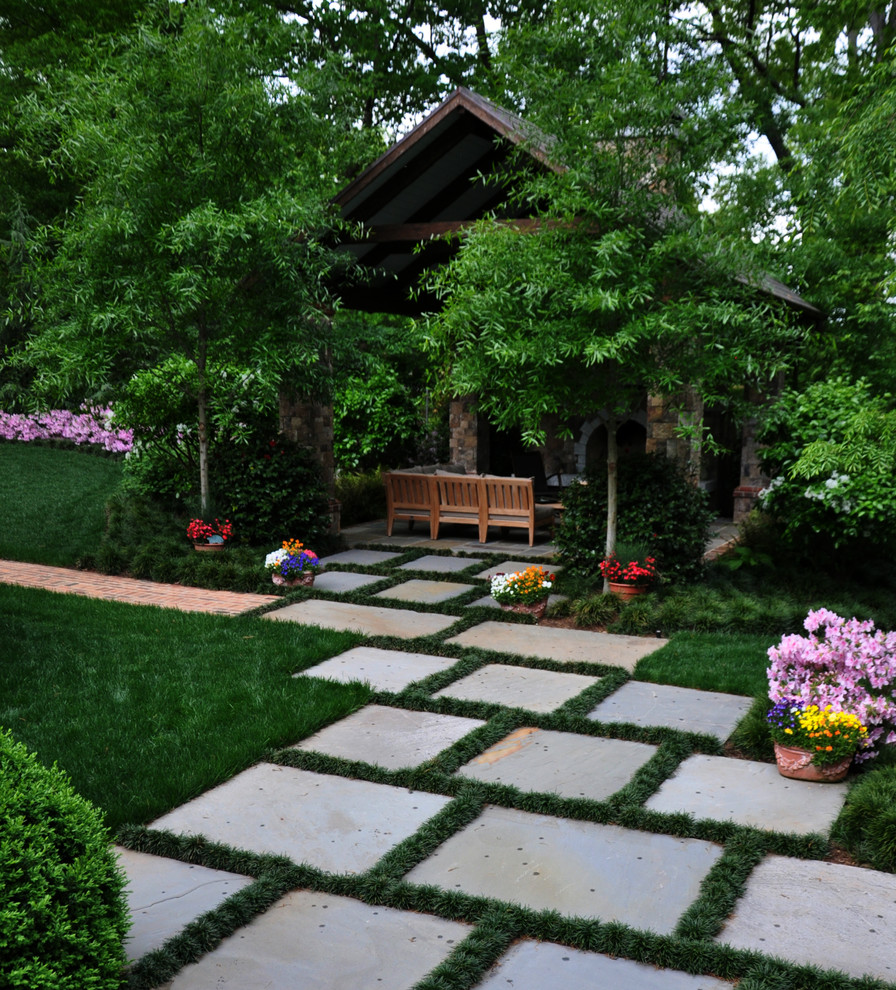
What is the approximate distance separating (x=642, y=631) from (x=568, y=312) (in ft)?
9.53

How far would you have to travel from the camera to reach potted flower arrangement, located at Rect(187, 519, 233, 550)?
10625mm

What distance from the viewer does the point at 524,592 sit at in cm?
857

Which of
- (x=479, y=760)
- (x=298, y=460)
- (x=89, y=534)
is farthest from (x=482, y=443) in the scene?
(x=479, y=760)

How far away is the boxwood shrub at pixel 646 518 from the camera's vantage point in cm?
934

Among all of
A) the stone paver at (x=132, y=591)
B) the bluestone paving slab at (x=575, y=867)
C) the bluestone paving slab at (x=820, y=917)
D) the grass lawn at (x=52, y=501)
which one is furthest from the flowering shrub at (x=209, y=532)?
the bluestone paving slab at (x=820, y=917)

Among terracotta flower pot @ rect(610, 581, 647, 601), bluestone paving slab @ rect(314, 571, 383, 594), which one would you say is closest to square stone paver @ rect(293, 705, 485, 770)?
terracotta flower pot @ rect(610, 581, 647, 601)

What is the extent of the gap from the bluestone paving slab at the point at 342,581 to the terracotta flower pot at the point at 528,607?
5.90 feet

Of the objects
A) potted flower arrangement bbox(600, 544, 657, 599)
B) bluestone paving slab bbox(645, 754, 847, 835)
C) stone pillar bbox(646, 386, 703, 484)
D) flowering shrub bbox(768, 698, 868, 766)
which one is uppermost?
stone pillar bbox(646, 386, 703, 484)

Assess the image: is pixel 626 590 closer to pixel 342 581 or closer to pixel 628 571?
pixel 628 571

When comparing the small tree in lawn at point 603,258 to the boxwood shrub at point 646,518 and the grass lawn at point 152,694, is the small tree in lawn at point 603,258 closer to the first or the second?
the boxwood shrub at point 646,518

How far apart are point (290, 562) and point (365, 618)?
4.54ft

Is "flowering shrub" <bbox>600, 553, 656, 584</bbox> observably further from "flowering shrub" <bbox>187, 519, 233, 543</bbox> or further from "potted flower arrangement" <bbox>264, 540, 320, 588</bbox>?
"flowering shrub" <bbox>187, 519, 233, 543</bbox>

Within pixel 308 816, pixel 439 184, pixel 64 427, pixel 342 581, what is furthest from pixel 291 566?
pixel 64 427

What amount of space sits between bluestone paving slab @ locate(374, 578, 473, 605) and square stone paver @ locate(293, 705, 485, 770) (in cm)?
303
